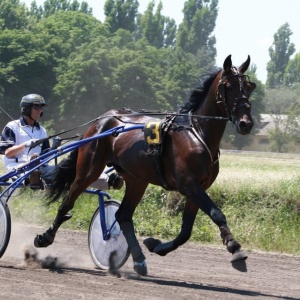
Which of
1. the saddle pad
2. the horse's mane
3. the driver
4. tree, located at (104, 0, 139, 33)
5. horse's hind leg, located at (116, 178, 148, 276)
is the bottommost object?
horse's hind leg, located at (116, 178, 148, 276)

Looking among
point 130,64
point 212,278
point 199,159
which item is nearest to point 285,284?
point 212,278

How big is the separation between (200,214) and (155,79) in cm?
3742

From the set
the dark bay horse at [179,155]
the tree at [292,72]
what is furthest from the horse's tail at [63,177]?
the tree at [292,72]

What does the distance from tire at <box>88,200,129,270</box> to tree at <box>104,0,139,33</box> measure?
73.9 m

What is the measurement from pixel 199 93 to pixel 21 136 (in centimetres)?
201

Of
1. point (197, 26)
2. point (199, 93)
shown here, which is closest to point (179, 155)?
point (199, 93)

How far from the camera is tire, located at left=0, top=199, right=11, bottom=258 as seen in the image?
7.29m

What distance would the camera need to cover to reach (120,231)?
7.45m

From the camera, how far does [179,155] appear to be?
6406 mm

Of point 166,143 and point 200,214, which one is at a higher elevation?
point 166,143

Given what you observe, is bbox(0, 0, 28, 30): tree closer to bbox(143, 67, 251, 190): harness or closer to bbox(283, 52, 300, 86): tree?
bbox(283, 52, 300, 86): tree

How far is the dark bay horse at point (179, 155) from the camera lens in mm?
6172

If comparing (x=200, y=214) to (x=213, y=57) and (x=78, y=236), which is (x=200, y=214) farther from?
(x=213, y=57)

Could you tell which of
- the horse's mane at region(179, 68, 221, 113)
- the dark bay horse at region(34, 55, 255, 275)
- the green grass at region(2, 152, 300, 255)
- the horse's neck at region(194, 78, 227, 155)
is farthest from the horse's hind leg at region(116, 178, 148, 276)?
the green grass at region(2, 152, 300, 255)
